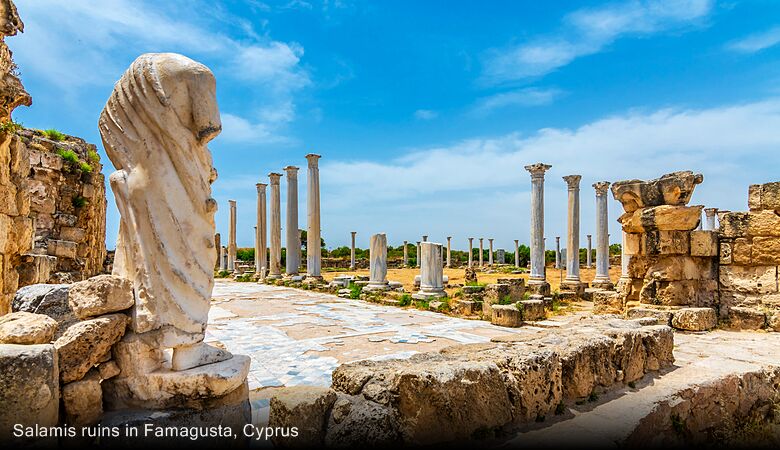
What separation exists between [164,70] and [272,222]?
74.2 ft

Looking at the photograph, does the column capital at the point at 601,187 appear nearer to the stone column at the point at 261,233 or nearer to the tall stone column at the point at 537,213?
the tall stone column at the point at 537,213

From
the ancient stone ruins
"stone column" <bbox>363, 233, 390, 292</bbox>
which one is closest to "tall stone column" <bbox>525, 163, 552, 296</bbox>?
"stone column" <bbox>363, 233, 390, 292</bbox>

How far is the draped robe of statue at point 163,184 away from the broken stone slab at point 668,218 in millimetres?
8252

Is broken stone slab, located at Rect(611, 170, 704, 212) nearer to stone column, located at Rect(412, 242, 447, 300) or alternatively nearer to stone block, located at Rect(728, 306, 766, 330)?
stone block, located at Rect(728, 306, 766, 330)

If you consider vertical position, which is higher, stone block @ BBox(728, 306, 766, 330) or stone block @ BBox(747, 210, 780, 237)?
stone block @ BBox(747, 210, 780, 237)

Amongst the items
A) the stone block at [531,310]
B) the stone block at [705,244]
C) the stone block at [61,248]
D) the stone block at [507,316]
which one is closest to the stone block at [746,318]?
the stone block at [705,244]

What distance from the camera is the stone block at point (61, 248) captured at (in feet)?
31.3

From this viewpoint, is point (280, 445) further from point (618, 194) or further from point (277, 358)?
point (618, 194)

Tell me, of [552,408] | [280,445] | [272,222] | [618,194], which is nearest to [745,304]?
[618,194]

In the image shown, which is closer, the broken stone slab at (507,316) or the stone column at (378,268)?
the broken stone slab at (507,316)

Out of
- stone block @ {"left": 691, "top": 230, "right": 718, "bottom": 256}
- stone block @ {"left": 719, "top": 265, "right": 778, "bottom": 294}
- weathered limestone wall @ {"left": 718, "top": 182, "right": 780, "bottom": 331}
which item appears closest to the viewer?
weathered limestone wall @ {"left": 718, "top": 182, "right": 780, "bottom": 331}

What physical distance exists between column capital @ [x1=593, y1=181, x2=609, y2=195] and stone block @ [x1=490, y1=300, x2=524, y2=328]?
13.5 meters

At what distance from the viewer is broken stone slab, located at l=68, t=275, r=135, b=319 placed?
279cm

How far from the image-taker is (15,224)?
589 centimetres
